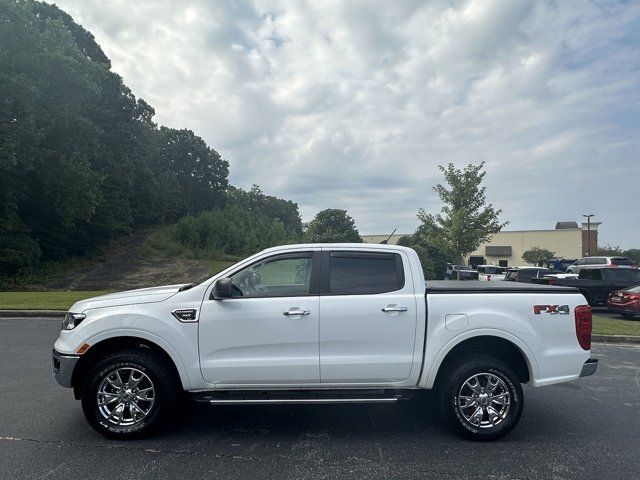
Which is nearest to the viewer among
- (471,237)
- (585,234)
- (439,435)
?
(439,435)

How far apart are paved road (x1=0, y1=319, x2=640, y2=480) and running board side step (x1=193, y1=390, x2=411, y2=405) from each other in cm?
38

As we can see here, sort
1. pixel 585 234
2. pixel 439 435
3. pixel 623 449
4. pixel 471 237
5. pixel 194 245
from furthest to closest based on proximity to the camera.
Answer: pixel 585 234 < pixel 194 245 < pixel 471 237 < pixel 439 435 < pixel 623 449

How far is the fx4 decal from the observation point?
441 centimetres

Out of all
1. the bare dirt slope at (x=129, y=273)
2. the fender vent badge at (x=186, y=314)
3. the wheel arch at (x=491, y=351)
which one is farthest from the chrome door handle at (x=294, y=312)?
the bare dirt slope at (x=129, y=273)

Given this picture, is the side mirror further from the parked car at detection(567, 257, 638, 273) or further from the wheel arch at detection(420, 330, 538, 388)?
the parked car at detection(567, 257, 638, 273)

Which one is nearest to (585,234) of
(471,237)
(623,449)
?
(471,237)

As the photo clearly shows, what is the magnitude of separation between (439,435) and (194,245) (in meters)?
43.3

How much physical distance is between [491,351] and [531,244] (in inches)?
2749

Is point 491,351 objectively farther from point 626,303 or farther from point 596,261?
point 596,261

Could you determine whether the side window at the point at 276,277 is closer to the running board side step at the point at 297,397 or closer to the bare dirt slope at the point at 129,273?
the running board side step at the point at 297,397

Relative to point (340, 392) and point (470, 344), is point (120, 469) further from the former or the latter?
point (470, 344)

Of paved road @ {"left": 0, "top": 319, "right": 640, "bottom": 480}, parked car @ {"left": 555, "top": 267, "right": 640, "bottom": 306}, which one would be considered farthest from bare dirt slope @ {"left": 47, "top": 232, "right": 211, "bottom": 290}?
paved road @ {"left": 0, "top": 319, "right": 640, "bottom": 480}

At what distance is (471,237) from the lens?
21953 millimetres

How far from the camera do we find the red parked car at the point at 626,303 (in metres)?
13.6
